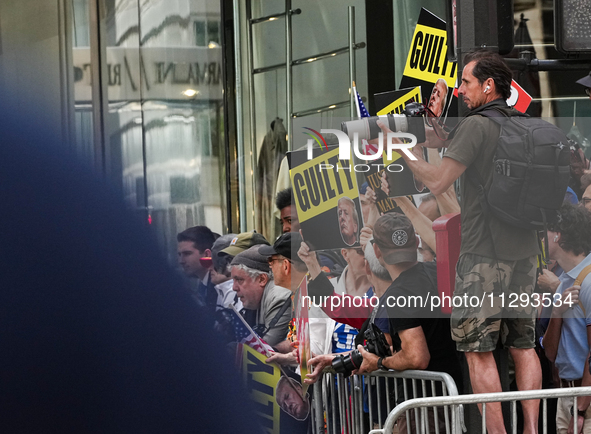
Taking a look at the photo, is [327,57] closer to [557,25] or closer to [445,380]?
[557,25]

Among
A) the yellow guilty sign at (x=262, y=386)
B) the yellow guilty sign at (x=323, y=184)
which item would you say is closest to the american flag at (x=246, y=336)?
the yellow guilty sign at (x=262, y=386)

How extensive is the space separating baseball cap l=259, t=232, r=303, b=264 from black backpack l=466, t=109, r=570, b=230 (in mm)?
1057

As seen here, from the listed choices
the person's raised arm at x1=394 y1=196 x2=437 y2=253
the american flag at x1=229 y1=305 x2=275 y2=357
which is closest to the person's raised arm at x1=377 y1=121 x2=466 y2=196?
the person's raised arm at x1=394 y1=196 x2=437 y2=253

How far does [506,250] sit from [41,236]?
86.9 inches

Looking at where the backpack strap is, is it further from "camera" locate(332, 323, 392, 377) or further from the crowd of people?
"camera" locate(332, 323, 392, 377)

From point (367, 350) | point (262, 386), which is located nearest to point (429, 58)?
point (367, 350)

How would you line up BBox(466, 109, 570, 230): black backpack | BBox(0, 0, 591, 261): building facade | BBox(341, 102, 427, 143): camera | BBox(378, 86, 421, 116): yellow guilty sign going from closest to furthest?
1. BBox(0, 0, 591, 261): building facade
2. BBox(466, 109, 570, 230): black backpack
3. BBox(341, 102, 427, 143): camera
4. BBox(378, 86, 421, 116): yellow guilty sign

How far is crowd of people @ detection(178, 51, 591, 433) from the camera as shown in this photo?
3834mm

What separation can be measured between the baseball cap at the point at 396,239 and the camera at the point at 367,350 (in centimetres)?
38

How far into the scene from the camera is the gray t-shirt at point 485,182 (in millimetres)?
3818

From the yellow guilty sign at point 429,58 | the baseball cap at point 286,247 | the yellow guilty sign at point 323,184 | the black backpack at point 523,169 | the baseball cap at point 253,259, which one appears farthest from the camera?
the yellow guilty sign at point 429,58

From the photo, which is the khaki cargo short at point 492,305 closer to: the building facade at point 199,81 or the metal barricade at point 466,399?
the metal barricade at point 466,399

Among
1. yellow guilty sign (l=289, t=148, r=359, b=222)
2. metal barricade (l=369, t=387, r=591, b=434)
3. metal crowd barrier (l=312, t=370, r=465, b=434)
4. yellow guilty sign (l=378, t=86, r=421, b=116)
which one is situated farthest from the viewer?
yellow guilty sign (l=378, t=86, r=421, b=116)

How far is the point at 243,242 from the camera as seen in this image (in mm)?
4660
